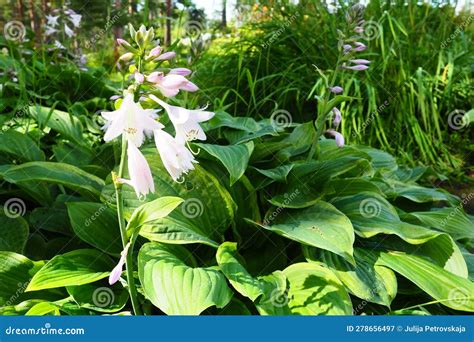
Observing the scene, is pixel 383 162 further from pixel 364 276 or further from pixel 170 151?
pixel 170 151

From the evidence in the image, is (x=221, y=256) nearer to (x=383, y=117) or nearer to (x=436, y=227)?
(x=436, y=227)

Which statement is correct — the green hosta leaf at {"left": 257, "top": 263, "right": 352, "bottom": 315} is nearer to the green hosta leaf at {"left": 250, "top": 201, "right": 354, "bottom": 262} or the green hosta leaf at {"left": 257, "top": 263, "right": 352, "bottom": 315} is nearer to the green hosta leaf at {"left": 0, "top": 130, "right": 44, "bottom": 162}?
the green hosta leaf at {"left": 250, "top": 201, "right": 354, "bottom": 262}

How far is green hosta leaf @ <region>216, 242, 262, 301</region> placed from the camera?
190cm

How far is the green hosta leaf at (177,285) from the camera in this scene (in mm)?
1767

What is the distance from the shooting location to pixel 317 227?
225 cm

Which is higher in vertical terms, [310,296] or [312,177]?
[312,177]

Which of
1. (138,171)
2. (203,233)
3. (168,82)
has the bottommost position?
(203,233)

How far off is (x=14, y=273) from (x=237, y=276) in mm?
944

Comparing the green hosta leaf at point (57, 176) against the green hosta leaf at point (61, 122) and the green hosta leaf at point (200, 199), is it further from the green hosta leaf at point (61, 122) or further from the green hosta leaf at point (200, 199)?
the green hosta leaf at point (61, 122)

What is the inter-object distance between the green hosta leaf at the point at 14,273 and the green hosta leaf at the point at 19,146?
2.51ft

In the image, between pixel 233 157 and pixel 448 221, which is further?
pixel 448 221

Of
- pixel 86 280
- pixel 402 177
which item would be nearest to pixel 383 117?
pixel 402 177

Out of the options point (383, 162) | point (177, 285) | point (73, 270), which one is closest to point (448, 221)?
point (383, 162)

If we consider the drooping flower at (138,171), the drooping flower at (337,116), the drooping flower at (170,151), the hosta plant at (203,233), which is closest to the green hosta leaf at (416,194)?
the hosta plant at (203,233)
